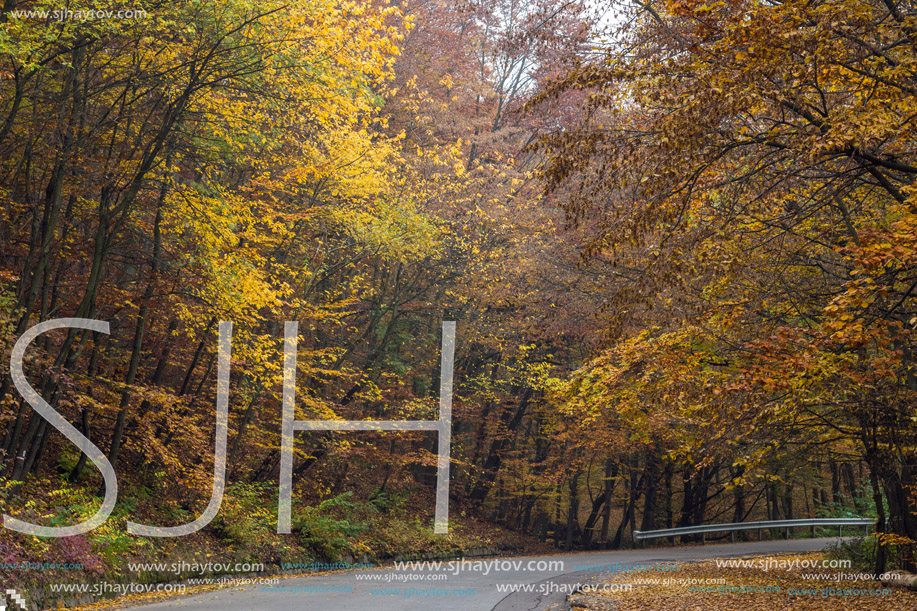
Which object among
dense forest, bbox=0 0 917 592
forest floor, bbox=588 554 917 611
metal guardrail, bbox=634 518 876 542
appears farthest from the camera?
metal guardrail, bbox=634 518 876 542

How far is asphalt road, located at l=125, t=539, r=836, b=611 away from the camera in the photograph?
902cm

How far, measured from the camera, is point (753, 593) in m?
11.2

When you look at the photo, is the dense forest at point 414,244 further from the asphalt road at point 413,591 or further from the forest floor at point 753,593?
the asphalt road at point 413,591

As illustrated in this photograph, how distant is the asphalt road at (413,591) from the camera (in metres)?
9.02

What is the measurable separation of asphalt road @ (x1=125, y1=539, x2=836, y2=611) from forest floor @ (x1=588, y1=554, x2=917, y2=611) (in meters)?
0.82

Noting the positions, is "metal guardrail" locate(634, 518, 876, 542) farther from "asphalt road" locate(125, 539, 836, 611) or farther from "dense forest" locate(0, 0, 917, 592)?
"asphalt road" locate(125, 539, 836, 611)

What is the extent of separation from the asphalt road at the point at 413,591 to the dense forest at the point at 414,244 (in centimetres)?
180

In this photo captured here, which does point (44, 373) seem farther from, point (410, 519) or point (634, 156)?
point (410, 519)

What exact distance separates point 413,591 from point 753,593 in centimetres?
535

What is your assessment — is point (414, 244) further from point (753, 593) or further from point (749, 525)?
point (749, 525)

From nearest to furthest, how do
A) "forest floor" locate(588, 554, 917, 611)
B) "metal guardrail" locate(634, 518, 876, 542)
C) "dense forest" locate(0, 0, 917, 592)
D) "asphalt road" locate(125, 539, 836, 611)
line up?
"dense forest" locate(0, 0, 917, 592) → "asphalt road" locate(125, 539, 836, 611) → "forest floor" locate(588, 554, 917, 611) → "metal guardrail" locate(634, 518, 876, 542)

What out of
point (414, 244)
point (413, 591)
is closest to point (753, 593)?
point (413, 591)

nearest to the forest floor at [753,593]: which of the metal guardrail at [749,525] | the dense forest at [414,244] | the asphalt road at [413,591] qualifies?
the asphalt road at [413,591]

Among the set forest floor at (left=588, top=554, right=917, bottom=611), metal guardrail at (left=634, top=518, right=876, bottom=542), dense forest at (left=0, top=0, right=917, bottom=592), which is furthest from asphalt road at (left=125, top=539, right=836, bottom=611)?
metal guardrail at (left=634, top=518, right=876, bottom=542)
